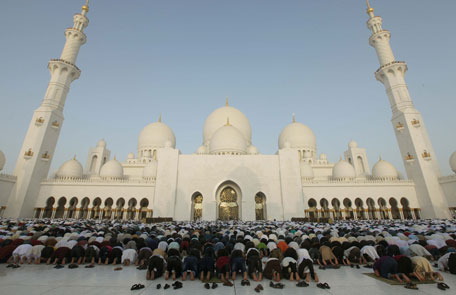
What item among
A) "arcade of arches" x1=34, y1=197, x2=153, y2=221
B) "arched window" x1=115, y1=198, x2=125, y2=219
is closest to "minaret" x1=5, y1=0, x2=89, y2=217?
"arcade of arches" x1=34, y1=197, x2=153, y2=221

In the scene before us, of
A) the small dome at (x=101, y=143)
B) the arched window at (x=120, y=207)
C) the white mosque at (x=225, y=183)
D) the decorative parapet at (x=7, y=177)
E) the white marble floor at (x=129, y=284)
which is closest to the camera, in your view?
the white marble floor at (x=129, y=284)

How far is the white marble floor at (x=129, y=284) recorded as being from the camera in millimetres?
3895

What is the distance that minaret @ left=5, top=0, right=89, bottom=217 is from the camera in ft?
69.3

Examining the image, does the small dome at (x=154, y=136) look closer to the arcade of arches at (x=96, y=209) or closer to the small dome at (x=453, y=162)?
the arcade of arches at (x=96, y=209)

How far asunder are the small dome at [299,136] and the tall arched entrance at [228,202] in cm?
1234

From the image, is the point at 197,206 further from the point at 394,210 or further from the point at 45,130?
the point at 394,210

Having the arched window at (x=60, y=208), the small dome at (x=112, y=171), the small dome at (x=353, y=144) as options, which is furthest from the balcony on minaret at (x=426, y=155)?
the arched window at (x=60, y=208)

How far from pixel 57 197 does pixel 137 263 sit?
23.0m

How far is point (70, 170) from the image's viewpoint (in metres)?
25.2

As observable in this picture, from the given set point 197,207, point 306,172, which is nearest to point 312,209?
point 306,172

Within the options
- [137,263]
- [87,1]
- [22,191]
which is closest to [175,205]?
[22,191]

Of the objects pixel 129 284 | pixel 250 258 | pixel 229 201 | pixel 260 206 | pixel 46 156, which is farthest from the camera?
pixel 229 201

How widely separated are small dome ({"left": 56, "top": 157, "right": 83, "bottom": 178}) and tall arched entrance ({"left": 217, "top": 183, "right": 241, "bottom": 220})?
16.7 m

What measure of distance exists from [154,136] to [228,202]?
51.5 feet
